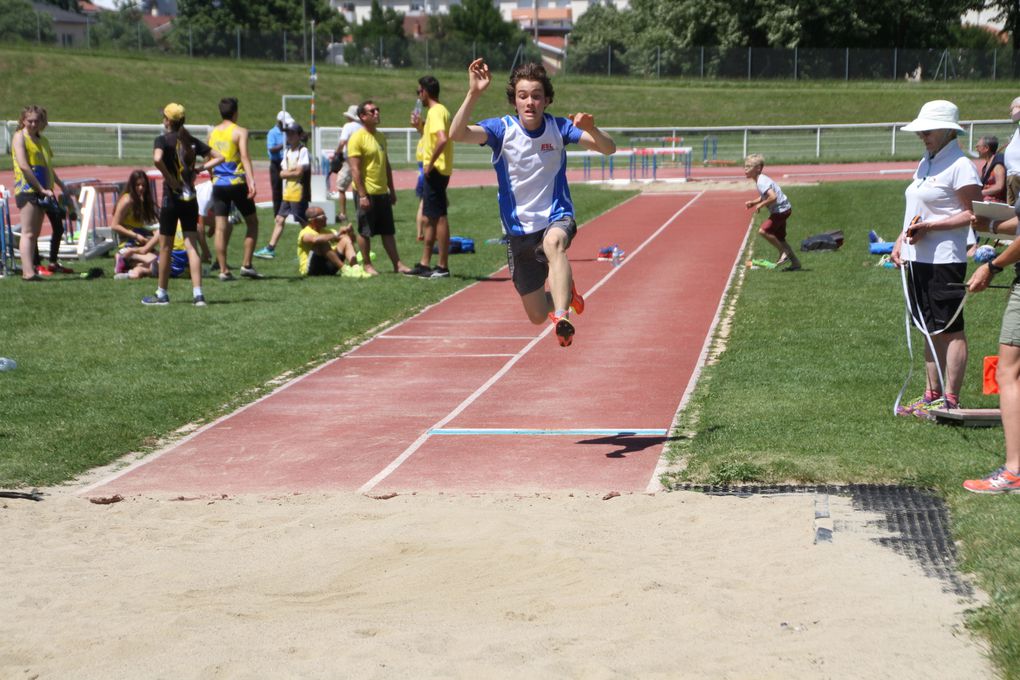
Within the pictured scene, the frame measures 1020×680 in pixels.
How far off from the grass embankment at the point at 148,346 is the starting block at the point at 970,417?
4.84 meters

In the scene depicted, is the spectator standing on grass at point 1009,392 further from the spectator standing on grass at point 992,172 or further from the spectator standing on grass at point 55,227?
the spectator standing on grass at point 55,227

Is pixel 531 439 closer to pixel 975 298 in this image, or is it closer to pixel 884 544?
pixel 884 544

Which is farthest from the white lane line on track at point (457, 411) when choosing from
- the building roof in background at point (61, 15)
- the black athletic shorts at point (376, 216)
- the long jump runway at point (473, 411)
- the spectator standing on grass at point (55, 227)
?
the building roof in background at point (61, 15)

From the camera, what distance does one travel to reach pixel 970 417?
783 centimetres

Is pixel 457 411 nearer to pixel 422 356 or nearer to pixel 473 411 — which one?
pixel 473 411

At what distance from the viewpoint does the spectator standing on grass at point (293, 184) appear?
18.3m

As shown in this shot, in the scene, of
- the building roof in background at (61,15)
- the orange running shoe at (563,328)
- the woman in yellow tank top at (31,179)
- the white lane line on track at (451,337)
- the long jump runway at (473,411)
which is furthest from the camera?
the building roof in background at (61,15)

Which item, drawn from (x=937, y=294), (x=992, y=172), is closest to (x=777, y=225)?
(x=992, y=172)

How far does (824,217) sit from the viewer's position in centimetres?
2281

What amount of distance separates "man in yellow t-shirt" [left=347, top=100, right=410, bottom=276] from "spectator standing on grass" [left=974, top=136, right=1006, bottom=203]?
6.59 meters

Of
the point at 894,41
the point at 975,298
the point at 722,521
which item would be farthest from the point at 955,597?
the point at 894,41

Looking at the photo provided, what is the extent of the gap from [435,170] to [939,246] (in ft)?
25.3

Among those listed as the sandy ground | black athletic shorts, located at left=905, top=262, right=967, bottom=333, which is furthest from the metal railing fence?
the sandy ground

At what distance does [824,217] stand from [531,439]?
1573 centimetres
